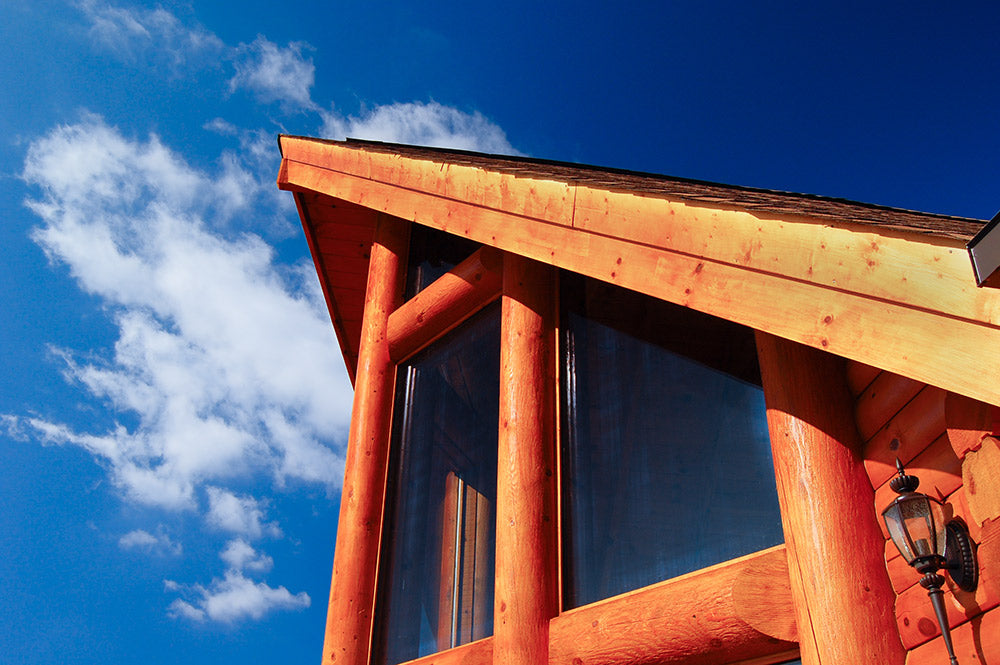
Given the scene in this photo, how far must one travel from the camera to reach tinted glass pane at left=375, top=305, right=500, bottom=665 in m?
4.23

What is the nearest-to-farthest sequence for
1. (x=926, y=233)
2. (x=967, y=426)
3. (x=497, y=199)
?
(x=926, y=233), (x=967, y=426), (x=497, y=199)

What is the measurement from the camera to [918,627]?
2379 millimetres

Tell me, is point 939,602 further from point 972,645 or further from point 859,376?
point 859,376

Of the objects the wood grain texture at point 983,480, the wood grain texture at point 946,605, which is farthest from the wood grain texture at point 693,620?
the wood grain texture at point 983,480

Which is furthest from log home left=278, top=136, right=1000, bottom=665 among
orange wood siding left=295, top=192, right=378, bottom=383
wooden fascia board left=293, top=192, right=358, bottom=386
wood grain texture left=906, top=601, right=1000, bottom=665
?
wooden fascia board left=293, top=192, right=358, bottom=386

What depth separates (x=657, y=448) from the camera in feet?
11.6

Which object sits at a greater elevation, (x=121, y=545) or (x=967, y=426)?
(x=121, y=545)

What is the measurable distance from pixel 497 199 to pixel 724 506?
1970 mm

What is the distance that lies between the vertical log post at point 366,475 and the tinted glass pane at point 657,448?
1.57 metres

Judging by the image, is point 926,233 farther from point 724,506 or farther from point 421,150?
point 421,150

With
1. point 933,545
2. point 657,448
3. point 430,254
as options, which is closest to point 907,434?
point 933,545

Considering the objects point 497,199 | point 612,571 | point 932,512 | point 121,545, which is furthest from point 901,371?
point 121,545

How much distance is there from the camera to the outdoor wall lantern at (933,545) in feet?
7.35

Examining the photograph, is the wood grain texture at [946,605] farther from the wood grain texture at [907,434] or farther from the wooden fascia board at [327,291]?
the wooden fascia board at [327,291]
